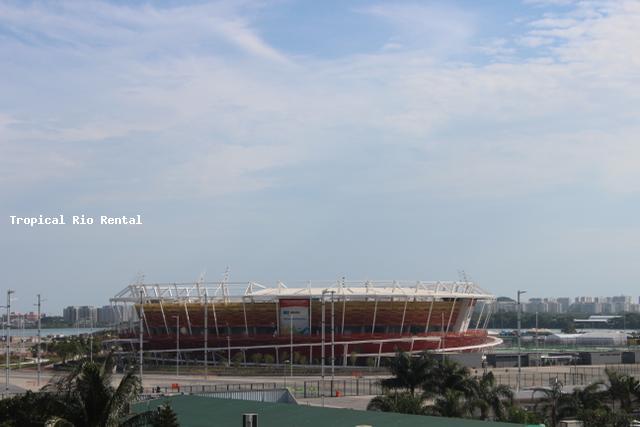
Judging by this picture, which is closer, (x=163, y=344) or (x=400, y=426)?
(x=400, y=426)

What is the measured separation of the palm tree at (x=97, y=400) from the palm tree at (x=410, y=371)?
1294 inches

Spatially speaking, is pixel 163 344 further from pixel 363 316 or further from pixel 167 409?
pixel 167 409

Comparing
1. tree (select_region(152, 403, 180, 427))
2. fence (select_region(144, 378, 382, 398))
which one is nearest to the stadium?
fence (select_region(144, 378, 382, 398))

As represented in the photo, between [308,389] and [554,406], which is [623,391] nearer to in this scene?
[554,406]

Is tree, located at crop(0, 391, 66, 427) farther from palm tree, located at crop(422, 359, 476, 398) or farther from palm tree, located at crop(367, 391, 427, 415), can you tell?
palm tree, located at crop(422, 359, 476, 398)

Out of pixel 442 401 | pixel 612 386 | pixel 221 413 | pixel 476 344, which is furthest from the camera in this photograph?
pixel 476 344

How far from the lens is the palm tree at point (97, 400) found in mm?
31219

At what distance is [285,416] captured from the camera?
4088cm

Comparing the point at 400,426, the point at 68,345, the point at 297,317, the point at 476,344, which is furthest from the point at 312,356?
the point at 400,426

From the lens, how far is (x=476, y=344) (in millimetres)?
144500

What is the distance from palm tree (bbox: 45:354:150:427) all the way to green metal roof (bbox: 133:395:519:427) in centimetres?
901

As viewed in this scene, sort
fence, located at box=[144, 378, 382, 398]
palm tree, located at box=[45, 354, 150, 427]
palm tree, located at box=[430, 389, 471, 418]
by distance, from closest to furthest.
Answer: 1. palm tree, located at box=[45, 354, 150, 427]
2. palm tree, located at box=[430, 389, 471, 418]
3. fence, located at box=[144, 378, 382, 398]

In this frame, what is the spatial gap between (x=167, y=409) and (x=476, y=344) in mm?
115326

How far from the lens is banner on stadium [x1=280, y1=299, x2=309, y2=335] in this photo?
440 feet
